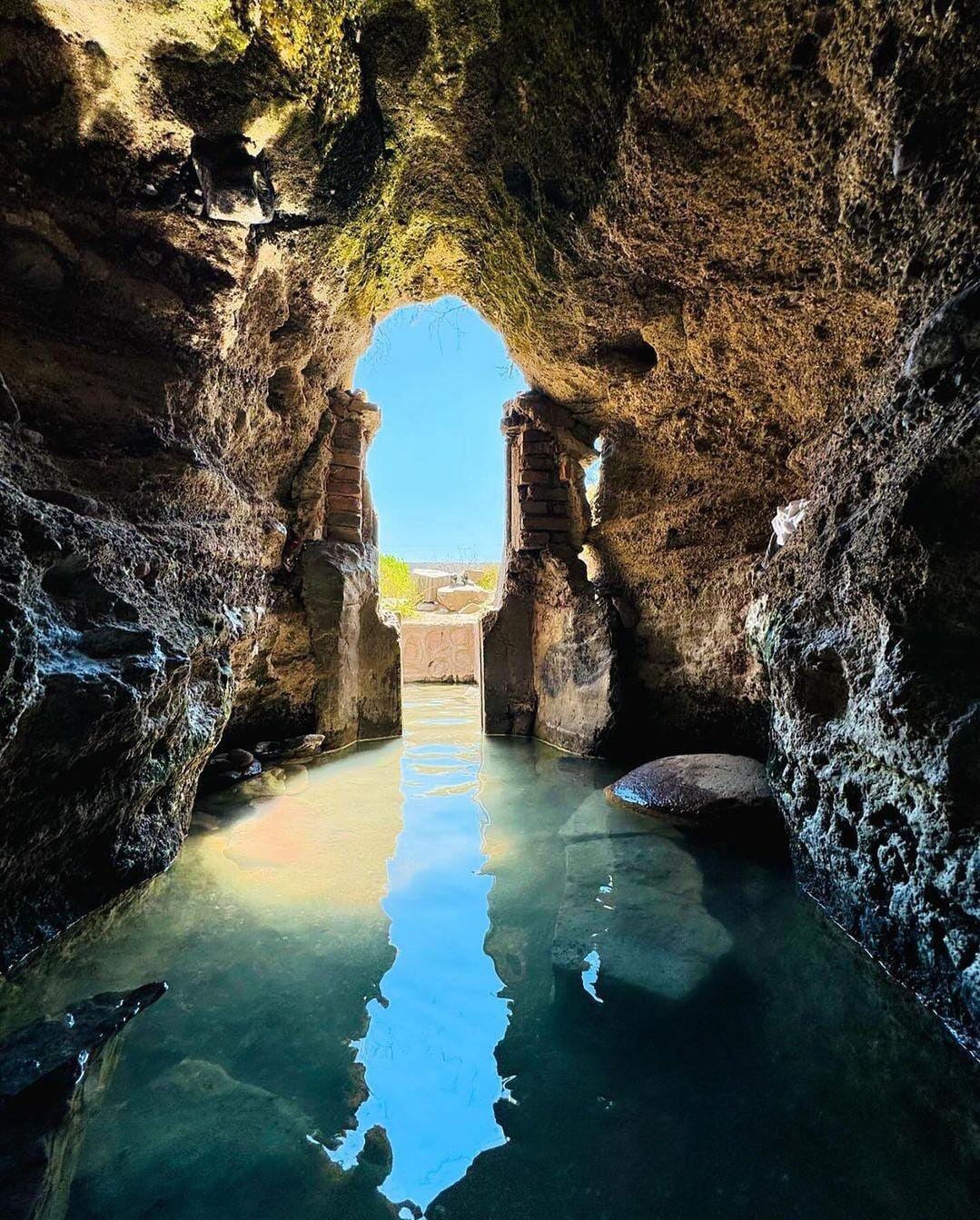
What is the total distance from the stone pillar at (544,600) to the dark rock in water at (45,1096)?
13.6 ft

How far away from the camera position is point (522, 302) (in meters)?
4.17

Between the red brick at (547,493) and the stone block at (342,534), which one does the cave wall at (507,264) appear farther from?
the red brick at (547,493)

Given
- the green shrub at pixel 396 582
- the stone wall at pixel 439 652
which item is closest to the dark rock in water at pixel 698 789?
the stone wall at pixel 439 652

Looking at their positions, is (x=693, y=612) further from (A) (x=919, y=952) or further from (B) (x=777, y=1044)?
(B) (x=777, y=1044)

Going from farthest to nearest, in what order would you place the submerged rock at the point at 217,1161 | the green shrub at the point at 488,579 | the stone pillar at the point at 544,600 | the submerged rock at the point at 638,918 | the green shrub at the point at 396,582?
the green shrub at the point at 488,579, the green shrub at the point at 396,582, the stone pillar at the point at 544,600, the submerged rock at the point at 638,918, the submerged rock at the point at 217,1161

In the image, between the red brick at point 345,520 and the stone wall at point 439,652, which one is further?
the stone wall at point 439,652

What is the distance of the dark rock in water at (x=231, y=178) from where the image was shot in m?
2.50

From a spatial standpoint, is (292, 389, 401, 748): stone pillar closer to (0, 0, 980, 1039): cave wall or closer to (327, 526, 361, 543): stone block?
(327, 526, 361, 543): stone block

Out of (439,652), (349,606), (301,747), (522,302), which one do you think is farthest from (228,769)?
(439,652)

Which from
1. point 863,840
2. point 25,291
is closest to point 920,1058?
point 863,840

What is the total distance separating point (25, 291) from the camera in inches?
96.2

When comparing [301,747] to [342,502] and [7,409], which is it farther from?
[7,409]

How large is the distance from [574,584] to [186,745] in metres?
3.73

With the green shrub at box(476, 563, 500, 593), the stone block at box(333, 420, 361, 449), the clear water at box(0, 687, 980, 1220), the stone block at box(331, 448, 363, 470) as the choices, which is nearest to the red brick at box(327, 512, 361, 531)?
the stone block at box(331, 448, 363, 470)
